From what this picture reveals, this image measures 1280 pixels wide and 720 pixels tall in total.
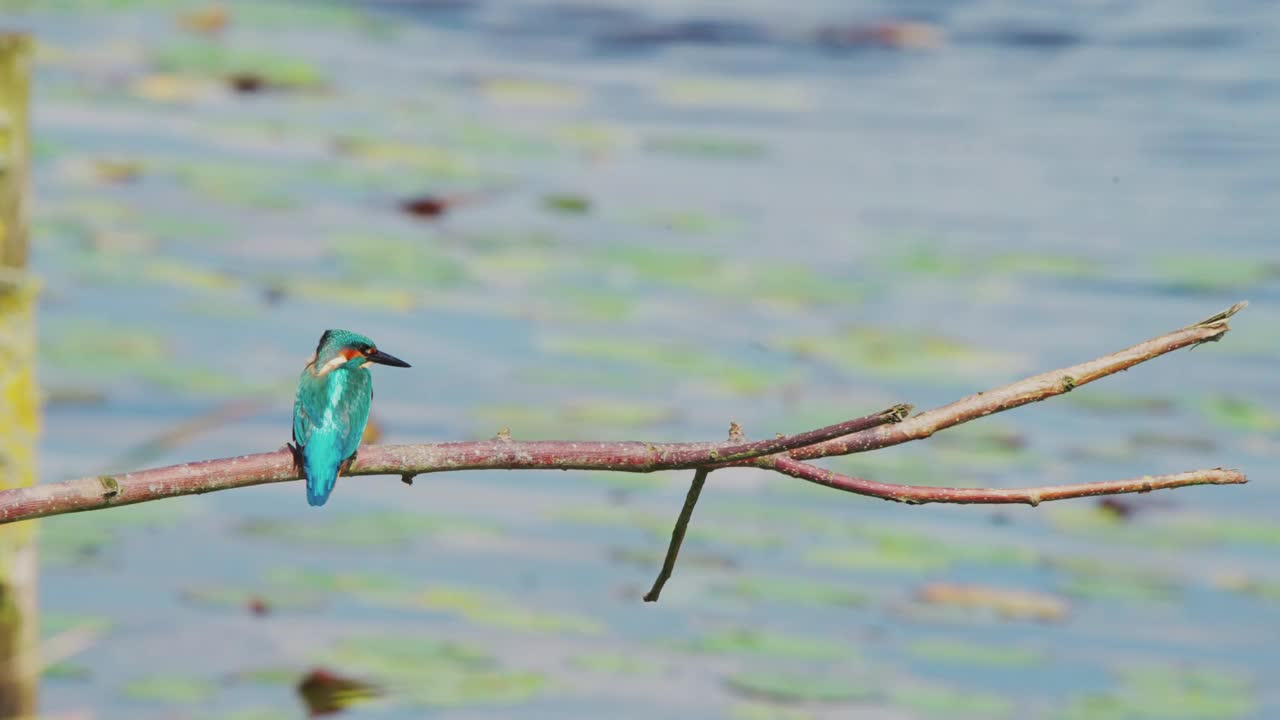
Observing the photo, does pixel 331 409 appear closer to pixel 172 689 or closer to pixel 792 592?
pixel 172 689

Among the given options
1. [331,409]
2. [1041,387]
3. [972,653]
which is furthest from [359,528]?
[1041,387]

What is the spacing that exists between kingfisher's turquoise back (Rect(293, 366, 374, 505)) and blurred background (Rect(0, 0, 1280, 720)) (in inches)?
85.6

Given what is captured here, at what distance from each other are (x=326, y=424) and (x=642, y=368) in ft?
19.6

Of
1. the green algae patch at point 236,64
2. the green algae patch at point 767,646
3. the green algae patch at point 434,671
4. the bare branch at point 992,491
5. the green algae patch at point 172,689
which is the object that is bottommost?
the green algae patch at point 172,689

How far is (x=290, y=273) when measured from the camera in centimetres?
973

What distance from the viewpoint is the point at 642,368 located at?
8.39 metres

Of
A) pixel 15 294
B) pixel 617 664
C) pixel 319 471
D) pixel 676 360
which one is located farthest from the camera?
pixel 676 360

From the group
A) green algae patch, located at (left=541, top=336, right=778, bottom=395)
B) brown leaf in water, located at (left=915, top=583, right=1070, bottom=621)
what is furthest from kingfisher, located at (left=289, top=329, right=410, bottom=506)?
green algae patch, located at (left=541, top=336, right=778, bottom=395)

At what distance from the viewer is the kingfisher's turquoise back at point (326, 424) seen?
2.32 m

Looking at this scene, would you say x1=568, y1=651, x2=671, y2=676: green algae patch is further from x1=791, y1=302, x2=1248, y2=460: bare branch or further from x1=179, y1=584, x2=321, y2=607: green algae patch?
x1=791, y1=302, x2=1248, y2=460: bare branch

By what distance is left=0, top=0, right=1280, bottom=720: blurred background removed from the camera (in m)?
5.61

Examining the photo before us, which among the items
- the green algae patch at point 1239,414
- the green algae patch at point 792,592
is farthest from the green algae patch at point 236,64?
the green algae patch at point 792,592

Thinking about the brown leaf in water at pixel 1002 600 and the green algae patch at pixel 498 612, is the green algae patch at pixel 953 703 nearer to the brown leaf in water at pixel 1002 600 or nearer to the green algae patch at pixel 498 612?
the brown leaf in water at pixel 1002 600

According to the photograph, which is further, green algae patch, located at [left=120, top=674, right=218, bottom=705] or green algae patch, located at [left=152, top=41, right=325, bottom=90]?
green algae patch, located at [left=152, top=41, right=325, bottom=90]
